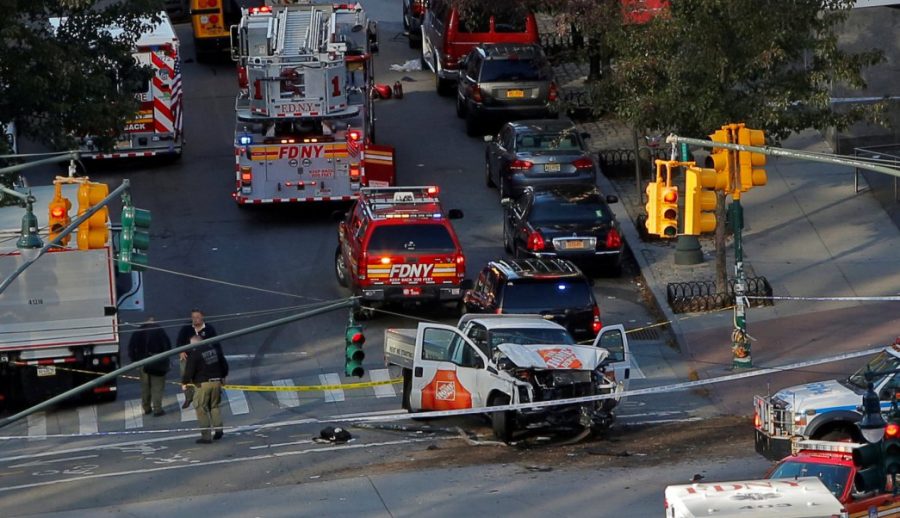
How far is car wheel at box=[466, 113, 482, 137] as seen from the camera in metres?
40.5

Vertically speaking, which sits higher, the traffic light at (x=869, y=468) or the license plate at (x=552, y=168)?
the license plate at (x=552, y=168)

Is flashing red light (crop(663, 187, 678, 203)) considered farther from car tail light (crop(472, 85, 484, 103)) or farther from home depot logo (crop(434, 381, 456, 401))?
car tail light (crop(472, 85, 484, 103))

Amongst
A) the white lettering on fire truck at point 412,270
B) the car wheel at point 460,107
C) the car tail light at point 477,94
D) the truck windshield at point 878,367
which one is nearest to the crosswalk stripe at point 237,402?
the white lettering on fire truck at point 412,270

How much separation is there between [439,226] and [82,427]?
7009 mm

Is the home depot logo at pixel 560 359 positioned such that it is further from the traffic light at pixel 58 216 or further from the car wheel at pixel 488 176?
the car wheel at pixel 488 176

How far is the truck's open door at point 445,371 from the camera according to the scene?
2361 cm

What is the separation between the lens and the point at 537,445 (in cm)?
2325

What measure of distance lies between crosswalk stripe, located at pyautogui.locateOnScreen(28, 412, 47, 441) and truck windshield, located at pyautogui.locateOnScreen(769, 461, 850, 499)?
11.1m

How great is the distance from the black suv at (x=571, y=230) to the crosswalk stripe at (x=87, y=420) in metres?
8.42

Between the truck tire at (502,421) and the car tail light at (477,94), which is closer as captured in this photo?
the truck tire at (502,421)

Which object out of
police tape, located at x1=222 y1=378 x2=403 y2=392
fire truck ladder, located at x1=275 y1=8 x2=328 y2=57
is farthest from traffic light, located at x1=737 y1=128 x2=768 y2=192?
fire truck ladder, located at x1=275 y1=8 x2=328 y2=57

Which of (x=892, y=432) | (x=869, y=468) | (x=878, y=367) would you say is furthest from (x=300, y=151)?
(x=892, y=432)

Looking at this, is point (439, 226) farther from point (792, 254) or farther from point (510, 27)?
point (510, 27)

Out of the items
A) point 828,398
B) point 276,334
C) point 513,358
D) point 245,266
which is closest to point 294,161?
point 245,266
